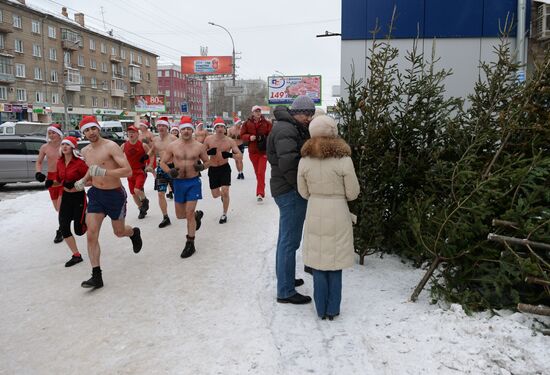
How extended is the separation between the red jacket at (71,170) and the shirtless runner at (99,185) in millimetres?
384

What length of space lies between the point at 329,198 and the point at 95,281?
9.39 ft

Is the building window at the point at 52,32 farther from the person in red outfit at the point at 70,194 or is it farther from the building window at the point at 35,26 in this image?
the person in red outfit at the point at 70,194

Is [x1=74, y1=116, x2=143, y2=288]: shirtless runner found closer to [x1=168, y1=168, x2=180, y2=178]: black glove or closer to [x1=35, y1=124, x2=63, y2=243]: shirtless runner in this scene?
[x1=168, y1=168, x2=180, y2=178]: black glove

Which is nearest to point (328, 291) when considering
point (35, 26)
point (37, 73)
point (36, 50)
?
point (37, 73)

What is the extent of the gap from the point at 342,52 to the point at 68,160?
7.77m

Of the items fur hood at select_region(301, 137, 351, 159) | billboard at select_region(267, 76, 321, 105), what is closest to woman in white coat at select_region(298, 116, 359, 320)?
fur hood at select_region(301, 137, 351, 159)

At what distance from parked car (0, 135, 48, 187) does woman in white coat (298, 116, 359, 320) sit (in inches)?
505

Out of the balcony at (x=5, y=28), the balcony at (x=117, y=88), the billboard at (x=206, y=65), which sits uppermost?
the balcony at (x=5, y=28)

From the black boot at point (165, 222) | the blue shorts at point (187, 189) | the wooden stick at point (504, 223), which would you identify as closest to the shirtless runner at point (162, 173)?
the black boot at point (165, 222)

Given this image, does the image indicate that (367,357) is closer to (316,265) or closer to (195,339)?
(316,265)

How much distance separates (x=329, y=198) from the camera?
3676 millimetres

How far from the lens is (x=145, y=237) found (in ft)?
23.4

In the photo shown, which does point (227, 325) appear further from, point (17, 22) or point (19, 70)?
point (17, 22)

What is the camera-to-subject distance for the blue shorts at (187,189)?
6.17 meters
